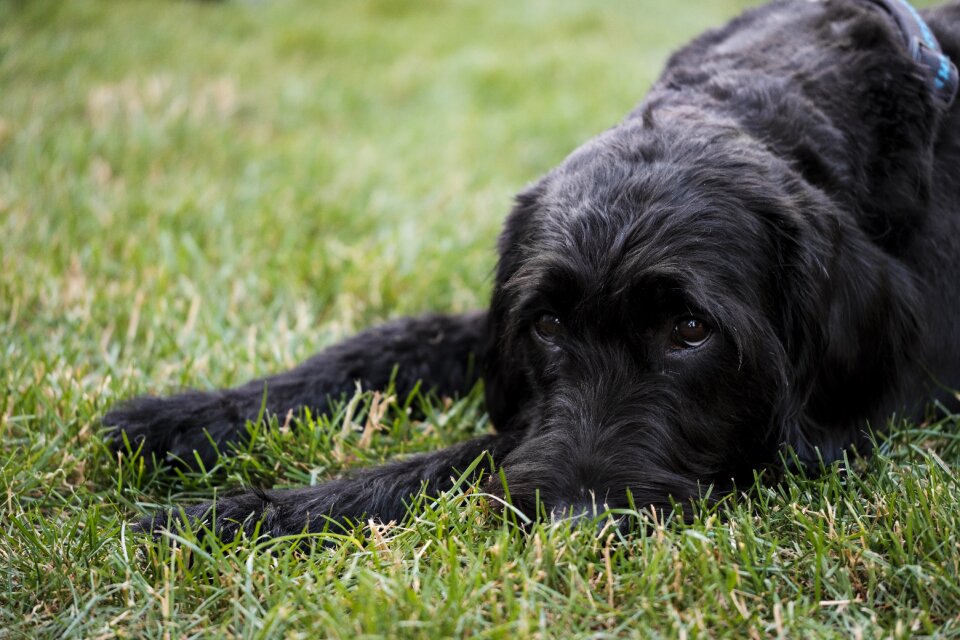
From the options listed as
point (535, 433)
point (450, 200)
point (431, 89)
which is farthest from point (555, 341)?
point (431, 89)

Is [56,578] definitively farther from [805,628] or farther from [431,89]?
[431,89]

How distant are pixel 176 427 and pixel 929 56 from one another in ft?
9.03

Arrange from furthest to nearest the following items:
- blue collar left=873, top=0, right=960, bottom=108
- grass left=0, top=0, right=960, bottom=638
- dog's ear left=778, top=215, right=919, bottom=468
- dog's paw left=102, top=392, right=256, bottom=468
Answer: blue collar left=873, top=0, right=960, bottom=108 → dog's paw left=102, top=392, right=256, bottom=468 → dog's ear left=778, top=215, right=919, bottom=468 → grass left=0, top=0, right=960, bottom=638

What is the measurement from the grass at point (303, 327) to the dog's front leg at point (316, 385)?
0.11 metres

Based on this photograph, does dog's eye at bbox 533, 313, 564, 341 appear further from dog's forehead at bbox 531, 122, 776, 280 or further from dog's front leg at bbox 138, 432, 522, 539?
dog's front leg at bbox 138, 432, 522, 539

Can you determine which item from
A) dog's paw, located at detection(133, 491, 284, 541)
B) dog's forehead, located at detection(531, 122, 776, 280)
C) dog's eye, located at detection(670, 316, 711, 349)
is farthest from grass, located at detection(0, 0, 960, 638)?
dog's forehead, located at detection(531, 122, 776, 280)

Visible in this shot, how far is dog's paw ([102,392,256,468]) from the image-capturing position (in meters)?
2.85

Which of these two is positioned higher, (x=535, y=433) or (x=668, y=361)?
(x=668, y=361)

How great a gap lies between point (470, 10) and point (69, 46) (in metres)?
5.00

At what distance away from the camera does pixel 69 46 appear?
7.18 meters

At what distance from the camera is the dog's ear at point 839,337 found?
266 centimetres

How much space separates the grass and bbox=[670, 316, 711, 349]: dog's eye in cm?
45

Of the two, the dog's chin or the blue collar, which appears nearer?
the dog's chin

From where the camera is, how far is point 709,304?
250cm
